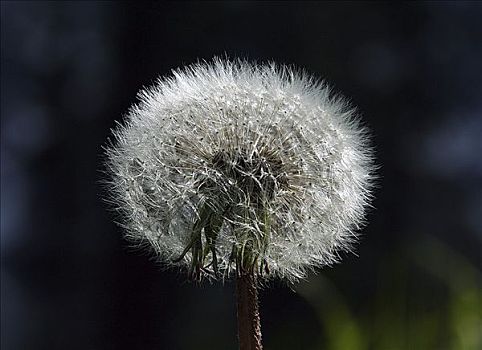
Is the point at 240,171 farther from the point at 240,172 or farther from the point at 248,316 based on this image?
the point at 248,316

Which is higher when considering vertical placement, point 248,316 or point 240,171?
point 240,171

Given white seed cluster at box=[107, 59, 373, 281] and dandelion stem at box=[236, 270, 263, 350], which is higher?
white seed cluster at box=[107, 59, 373, 281]

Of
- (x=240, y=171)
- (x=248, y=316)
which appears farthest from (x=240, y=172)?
(x=248, y=316)
